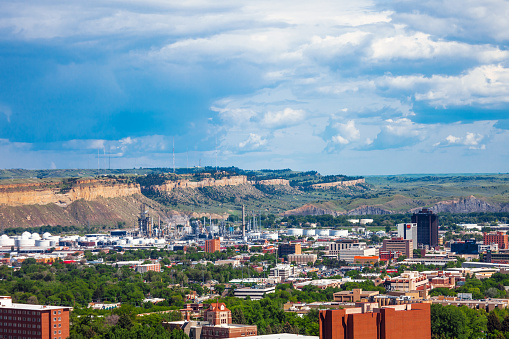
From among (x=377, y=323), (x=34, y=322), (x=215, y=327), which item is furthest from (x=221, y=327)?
(x=377, y=323)

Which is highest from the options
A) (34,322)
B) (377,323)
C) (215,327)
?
(377,323)

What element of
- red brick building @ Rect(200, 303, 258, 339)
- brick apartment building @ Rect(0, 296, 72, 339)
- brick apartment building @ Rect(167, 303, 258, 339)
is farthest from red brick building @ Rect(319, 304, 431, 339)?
brick apartment building @ Rect(0, 296, 72, 339)

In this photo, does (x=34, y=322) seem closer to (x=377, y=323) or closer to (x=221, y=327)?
(x=221, y=327)

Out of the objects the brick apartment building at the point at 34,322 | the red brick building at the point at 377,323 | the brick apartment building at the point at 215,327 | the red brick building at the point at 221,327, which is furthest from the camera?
the brick apartment building at the point at 34,322

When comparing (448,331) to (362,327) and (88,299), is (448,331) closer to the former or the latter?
(362,327)

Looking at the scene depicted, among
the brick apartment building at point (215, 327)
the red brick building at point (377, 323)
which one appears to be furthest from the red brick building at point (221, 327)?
the red brick building at point (377, 323)

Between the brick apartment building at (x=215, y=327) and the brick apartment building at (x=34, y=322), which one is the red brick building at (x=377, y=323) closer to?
the brick apartment building at (x=215, y=327)
